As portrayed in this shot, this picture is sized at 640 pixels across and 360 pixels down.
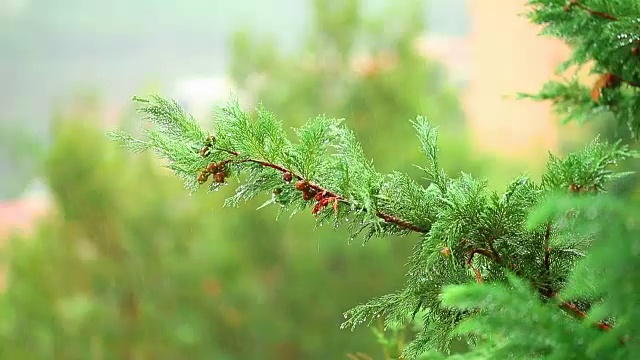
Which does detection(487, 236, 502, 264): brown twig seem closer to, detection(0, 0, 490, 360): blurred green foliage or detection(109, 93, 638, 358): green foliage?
detection(109, 93, 638, 358): green foliage

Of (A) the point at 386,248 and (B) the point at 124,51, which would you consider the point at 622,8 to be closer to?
(A) the point at 386,248

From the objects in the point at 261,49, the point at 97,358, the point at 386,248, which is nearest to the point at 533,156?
the point at 386,248

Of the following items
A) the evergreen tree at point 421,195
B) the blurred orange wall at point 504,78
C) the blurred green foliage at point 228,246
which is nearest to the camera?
the evergreen tree at point 421,195

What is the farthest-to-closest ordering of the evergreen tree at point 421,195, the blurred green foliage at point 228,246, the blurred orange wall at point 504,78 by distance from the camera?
the blurred orange wall at point 504,78 → the blurred green foliage at point 228,246 → the evergreen tree at point 421,195

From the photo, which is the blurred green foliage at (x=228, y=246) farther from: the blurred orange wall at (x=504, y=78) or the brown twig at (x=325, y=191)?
the brown twig at (x=325, y=191)

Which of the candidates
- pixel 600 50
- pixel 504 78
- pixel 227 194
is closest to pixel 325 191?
pixel 600 50

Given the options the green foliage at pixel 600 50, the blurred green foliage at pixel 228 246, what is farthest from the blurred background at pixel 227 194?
the green foliage at pixel 600 50

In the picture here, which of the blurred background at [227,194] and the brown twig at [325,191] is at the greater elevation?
the blurred background at [227,194]

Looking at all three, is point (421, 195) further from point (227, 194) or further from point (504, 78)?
point (504, 78)
